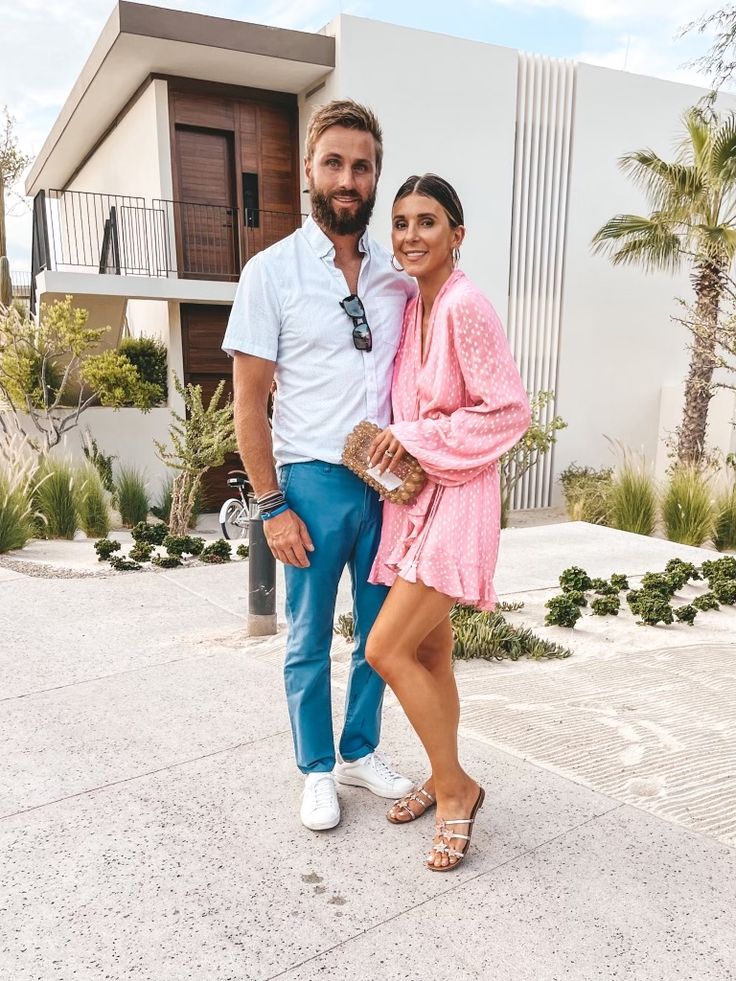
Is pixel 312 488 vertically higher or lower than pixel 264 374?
lower

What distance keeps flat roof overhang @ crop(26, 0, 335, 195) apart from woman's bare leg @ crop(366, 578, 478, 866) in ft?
37.8

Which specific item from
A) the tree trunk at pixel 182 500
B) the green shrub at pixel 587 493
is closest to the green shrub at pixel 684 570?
the green shrub at pixel 587 493

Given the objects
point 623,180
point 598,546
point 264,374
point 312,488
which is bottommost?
point 598,546

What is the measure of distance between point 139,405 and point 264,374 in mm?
10936

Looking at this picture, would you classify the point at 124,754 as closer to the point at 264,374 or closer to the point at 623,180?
the point at 264,374

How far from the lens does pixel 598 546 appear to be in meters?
7.66

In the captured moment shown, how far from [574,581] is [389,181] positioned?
359 inches

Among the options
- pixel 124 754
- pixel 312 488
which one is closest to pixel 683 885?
pixel 312 488

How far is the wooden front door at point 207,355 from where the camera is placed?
13.5 m

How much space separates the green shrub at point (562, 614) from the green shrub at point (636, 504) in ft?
15.3

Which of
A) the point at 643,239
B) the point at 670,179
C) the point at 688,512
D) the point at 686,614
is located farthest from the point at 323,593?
the point at 643,239

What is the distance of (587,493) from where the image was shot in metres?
13.3

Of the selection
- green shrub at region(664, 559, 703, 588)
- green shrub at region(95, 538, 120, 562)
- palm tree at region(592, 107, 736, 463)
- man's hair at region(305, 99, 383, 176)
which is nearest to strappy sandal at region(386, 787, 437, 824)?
man's hair at region(305, 99, 383, 176)

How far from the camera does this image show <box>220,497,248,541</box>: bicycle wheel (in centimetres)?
884
